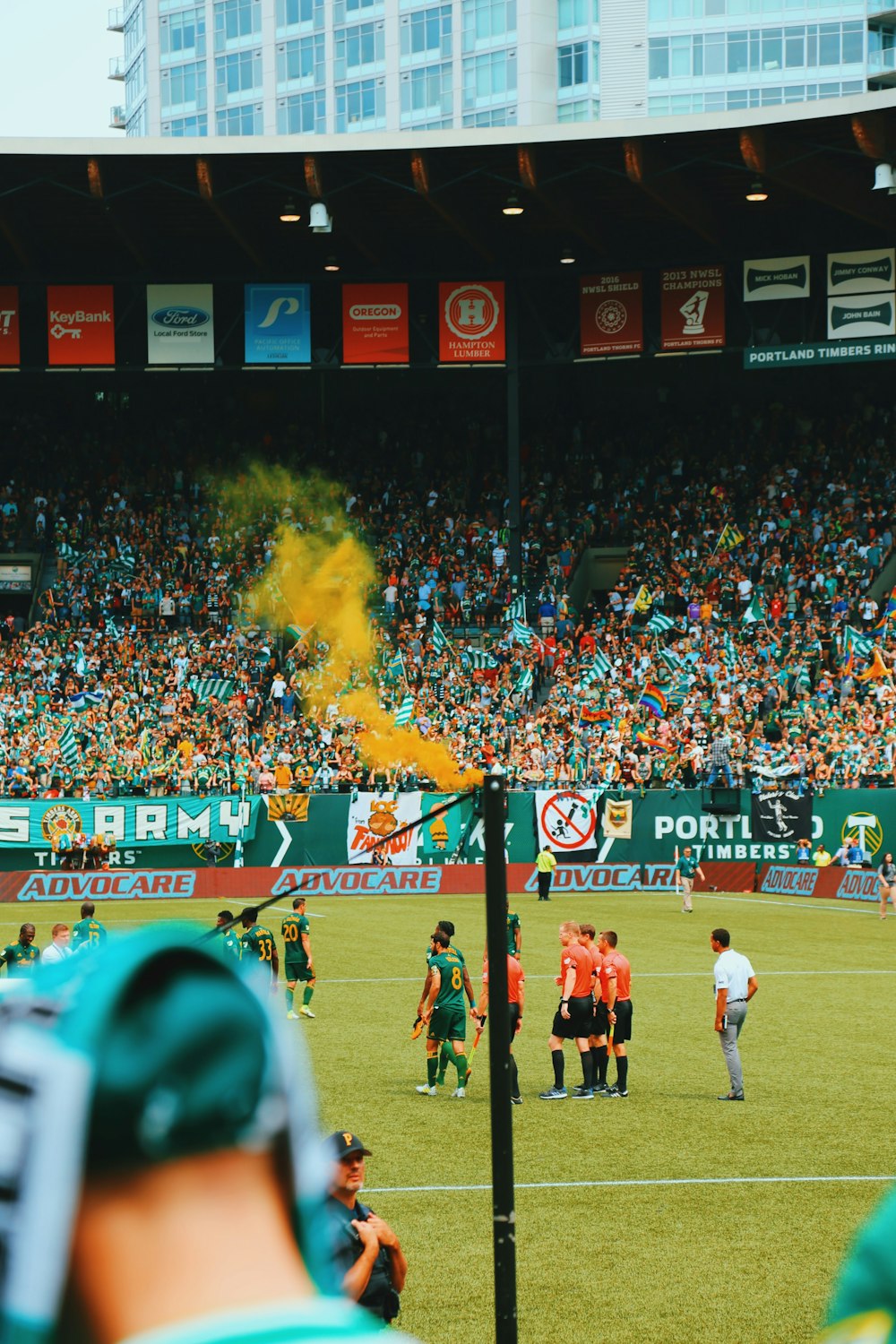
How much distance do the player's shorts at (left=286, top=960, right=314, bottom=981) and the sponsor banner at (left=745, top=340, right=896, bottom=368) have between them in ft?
99.8

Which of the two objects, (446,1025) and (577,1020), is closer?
(446,1025)

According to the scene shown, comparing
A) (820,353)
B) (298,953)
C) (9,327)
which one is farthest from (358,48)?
(298,953)

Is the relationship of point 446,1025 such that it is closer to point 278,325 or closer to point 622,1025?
point 622,1025

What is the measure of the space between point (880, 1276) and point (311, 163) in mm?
46127

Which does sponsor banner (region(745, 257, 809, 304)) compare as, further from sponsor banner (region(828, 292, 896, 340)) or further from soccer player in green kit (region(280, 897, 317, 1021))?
soccer player in green kit (region(280, 897, 317, 1021))

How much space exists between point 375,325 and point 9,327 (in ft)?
37.7

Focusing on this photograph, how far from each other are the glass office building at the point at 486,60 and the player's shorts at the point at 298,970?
2765 inches

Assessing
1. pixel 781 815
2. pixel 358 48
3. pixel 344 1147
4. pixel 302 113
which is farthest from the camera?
pixel 302 113

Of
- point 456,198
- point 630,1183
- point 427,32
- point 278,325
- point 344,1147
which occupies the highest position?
point 427,32

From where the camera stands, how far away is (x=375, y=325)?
50.0 metres

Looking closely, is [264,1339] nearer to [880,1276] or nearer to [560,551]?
[880,1276]

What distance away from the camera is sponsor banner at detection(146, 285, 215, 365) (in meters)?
49.8

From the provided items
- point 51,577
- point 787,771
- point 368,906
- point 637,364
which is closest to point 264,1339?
point 368,906

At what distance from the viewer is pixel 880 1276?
4.21 feet
